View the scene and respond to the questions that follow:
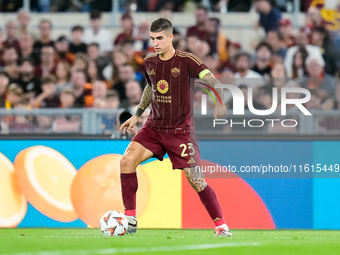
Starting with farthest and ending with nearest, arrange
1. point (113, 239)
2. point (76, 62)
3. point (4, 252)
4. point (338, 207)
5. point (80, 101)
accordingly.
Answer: point (76, 62)
point (80, 101)
point (338, 207)
point (113, 239)
point (4, 252)

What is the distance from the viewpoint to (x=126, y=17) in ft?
42.9

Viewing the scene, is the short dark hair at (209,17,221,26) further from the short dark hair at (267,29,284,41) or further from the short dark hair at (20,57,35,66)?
the short dark hair at (20,57,35,66)

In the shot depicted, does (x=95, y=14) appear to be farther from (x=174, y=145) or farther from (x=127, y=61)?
(x=174, y=145)

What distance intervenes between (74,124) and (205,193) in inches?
97.2

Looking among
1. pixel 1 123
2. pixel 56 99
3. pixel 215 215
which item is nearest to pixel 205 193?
pixel 215 215

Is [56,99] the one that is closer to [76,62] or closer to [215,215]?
[76,62]

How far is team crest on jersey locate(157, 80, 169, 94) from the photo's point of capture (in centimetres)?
753

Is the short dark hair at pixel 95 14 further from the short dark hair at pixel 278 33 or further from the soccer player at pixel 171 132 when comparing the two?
the soccer player at pixel 171 132

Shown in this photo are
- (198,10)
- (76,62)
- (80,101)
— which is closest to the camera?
(80,101)

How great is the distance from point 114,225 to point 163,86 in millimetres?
1442

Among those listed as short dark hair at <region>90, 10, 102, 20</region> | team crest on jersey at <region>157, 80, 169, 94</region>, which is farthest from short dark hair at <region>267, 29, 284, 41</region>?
team crest on jersey at <region>157, 80, 169, 94</region>

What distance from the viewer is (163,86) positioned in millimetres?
7535

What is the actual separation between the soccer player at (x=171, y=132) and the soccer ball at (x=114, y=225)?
19 centimetres

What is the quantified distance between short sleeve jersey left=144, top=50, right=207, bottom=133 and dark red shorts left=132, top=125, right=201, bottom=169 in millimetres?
64
